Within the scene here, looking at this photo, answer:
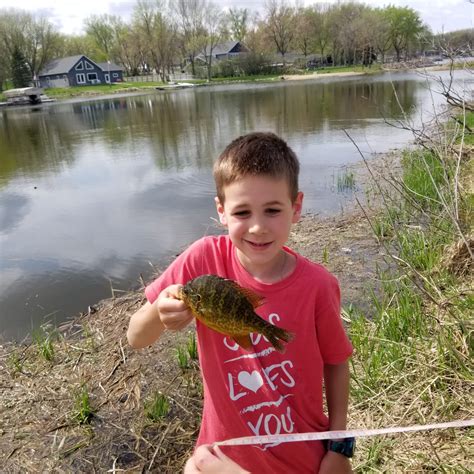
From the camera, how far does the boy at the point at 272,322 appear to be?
1910 millimetres

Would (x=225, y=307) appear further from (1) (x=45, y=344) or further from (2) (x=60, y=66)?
(2) (x=60, y=66)

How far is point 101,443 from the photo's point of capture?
351 centimetres

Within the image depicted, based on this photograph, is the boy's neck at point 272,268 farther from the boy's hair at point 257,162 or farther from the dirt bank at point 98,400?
the dirt bank at point 98,400

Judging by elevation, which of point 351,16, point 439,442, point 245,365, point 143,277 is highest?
point 351,16

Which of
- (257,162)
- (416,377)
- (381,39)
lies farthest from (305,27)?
(257,162)

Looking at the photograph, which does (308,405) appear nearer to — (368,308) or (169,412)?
(169,412)

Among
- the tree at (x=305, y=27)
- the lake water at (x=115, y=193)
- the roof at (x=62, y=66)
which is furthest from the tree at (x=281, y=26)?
the lake water at (x=115, y=193)

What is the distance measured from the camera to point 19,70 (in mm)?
68312

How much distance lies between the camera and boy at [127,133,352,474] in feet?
6.27

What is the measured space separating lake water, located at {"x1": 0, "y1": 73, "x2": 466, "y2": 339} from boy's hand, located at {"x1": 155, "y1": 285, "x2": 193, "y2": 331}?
4.63m

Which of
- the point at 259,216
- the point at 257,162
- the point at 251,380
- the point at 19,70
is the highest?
the point at 19,70

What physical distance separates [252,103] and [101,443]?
3046cm

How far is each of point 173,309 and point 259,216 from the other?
1.76 feet

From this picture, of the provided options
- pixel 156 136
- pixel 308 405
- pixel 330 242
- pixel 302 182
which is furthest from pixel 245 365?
pixel 156 136
